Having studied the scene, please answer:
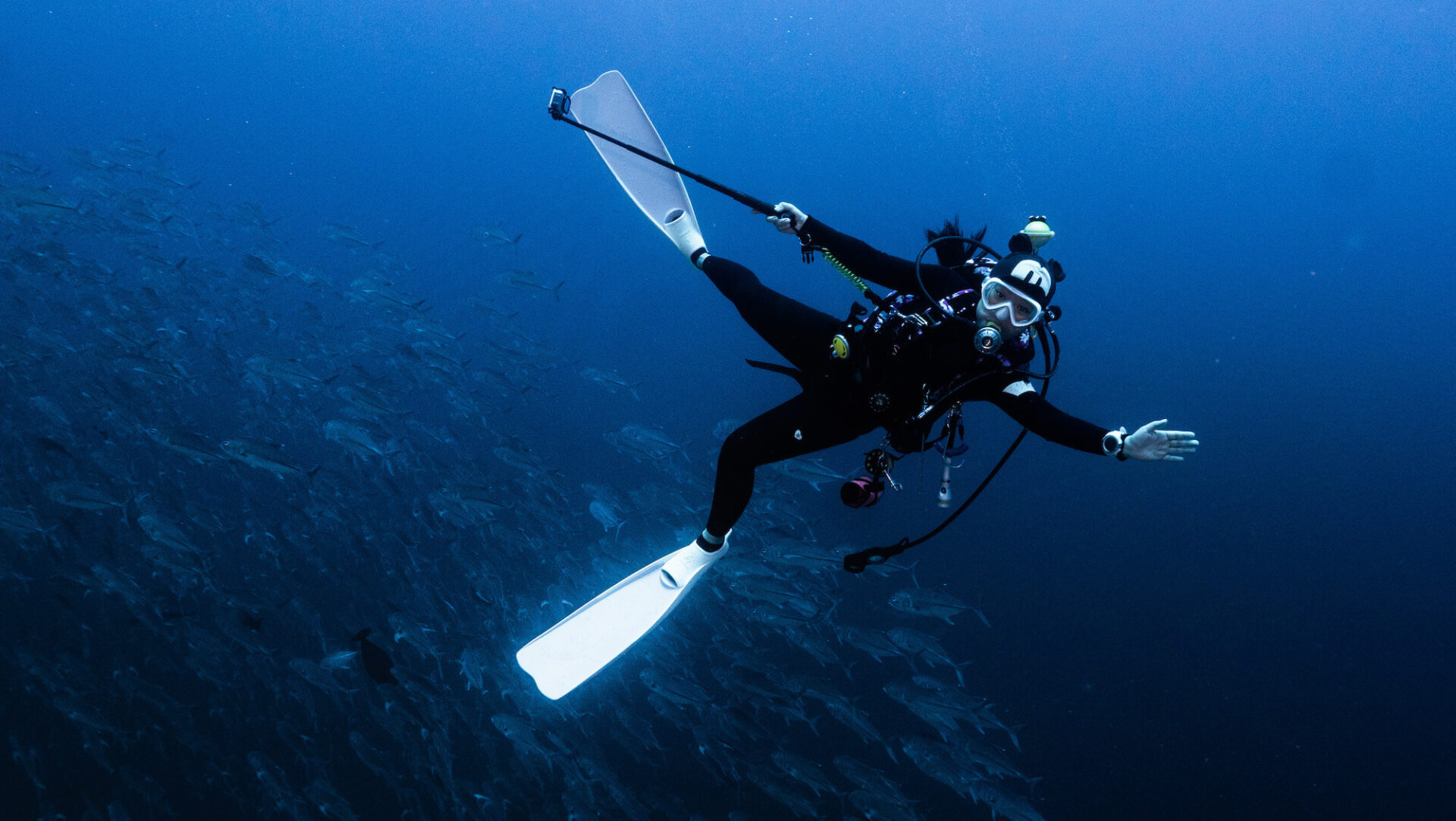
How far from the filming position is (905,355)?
270 centimetres

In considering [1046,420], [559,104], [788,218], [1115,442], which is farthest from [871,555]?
[559,104]

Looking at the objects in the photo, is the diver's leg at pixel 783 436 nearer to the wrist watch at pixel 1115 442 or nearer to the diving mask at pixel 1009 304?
the diving mask at pixel 1009 304

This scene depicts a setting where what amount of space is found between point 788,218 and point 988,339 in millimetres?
929

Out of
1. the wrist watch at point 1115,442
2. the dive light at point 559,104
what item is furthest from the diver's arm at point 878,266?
the dive light at point 559,104

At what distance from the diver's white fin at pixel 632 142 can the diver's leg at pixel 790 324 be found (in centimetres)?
54

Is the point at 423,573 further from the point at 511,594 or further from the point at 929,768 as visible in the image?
the point at 929,768

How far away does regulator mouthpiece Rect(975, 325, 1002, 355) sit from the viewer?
241cm

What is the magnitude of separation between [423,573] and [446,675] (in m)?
1.85

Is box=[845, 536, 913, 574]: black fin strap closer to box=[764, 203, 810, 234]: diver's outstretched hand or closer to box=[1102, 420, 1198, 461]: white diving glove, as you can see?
box=[1102, 420, 1198, 461]: white diving glove

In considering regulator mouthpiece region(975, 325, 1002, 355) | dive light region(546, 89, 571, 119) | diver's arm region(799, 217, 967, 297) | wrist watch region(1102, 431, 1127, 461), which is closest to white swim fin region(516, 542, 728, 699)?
diver's arm region(799, 217, 967, 297)

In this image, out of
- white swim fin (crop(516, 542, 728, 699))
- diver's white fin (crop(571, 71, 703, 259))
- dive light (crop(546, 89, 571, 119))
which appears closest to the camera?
dive light (crop(546, 89, 571, 119))

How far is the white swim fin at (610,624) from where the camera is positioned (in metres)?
3.36

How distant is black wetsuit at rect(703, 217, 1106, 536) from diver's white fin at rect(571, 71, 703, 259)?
1.68ft

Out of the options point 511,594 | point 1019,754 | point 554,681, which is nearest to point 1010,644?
point 1019,754
